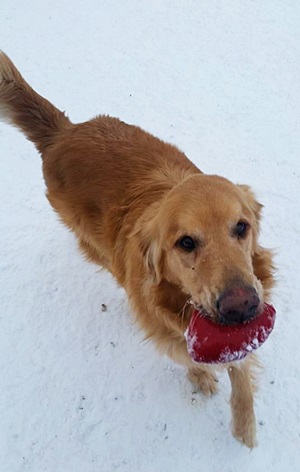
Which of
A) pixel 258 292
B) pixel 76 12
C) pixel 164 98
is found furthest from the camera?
pixel 76 12

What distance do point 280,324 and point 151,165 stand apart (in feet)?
5.08

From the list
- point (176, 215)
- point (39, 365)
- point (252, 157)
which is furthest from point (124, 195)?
point (252, 157)

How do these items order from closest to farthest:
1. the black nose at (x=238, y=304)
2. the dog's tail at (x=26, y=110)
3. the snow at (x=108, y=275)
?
the black nose at (x=238, y=304)
the snow at (x=108, y=275)
the dog's tail at (x=26, y=110)

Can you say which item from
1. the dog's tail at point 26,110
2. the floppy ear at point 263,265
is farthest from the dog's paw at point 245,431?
the dog's tail at point 26,110

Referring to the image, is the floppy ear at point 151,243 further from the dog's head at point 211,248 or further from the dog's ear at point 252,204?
the dog's ear at point 252,204

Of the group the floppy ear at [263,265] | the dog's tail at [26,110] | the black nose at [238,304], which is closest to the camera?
the black nose at [238,304]

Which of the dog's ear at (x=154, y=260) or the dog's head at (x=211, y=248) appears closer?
the dog's head at (x=211, y=248)

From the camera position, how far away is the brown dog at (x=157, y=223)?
2.02 metres

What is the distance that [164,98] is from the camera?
543cm

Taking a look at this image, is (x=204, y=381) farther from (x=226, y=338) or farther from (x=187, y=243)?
(x=187, y=243)

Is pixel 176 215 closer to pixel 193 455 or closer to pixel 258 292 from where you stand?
pixel 258 292

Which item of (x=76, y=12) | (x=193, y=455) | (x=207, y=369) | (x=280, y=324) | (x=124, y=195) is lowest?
(x=193, y=455)

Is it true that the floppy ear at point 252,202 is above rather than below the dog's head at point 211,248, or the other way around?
above

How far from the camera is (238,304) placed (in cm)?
182
